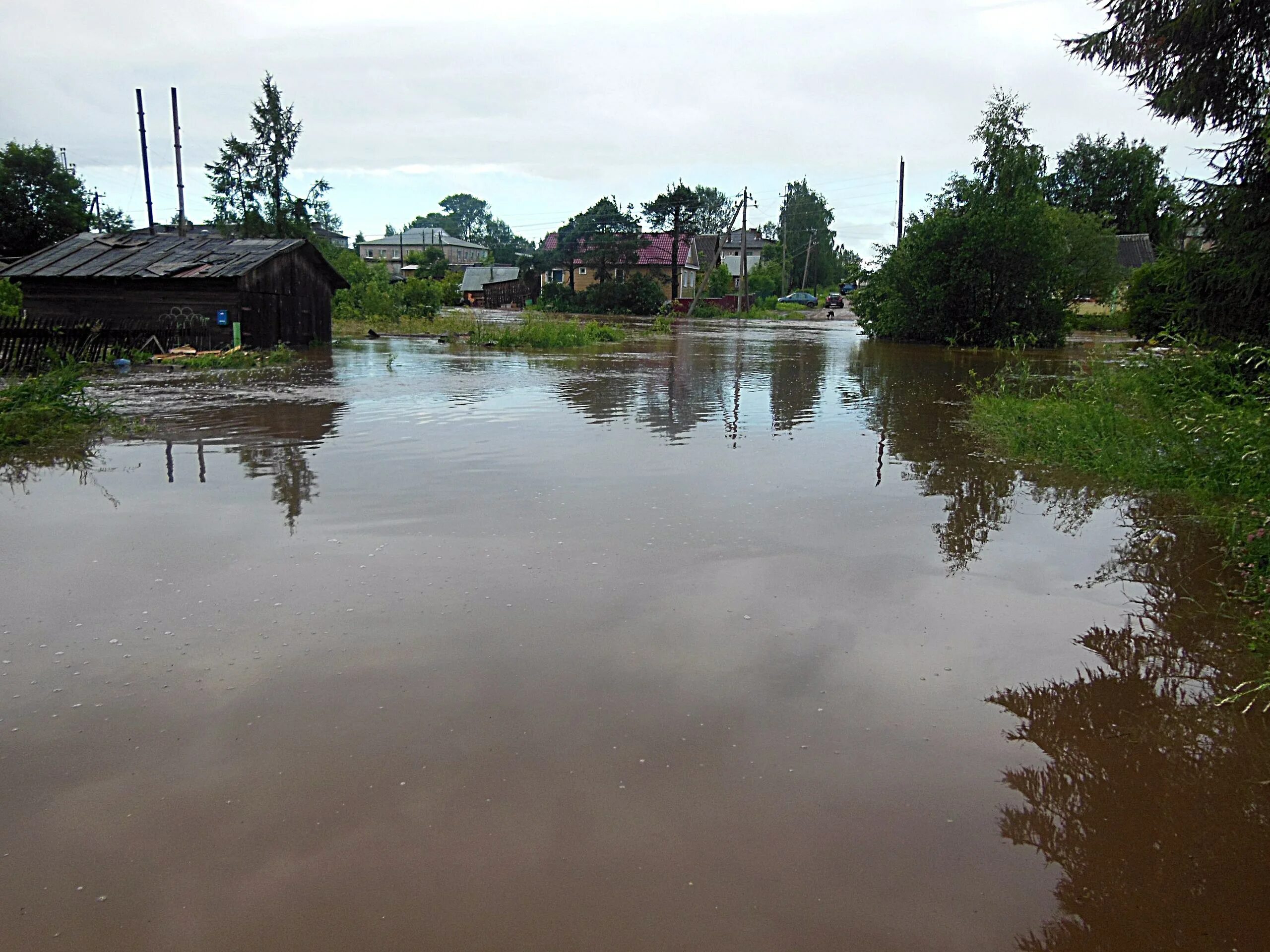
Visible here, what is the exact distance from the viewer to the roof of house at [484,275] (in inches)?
3081

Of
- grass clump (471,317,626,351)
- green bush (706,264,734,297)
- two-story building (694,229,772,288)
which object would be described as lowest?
grass clump (471,317,626,351)

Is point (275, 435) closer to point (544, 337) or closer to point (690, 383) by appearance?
point (690, 383)

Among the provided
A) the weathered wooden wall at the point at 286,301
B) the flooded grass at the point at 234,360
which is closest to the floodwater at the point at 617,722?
the flooded grass at the point at 234,360

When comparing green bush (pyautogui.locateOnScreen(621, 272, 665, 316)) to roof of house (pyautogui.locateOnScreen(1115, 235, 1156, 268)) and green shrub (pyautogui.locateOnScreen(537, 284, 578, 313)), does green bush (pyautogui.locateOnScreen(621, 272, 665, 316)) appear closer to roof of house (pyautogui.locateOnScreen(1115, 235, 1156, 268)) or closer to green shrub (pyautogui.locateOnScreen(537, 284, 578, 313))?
green shrub (pyautogui.locateOnScreen(537, 284, 578, 313))

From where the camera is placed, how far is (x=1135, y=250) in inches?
2372

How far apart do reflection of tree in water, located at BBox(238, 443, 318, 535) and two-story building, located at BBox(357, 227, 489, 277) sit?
9569cm

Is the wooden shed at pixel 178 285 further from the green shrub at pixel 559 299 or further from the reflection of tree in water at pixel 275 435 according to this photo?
the green shrub at pixel 559 299

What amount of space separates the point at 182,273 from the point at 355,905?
89.7ft

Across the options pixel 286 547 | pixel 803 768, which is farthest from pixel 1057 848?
pixel 286 547

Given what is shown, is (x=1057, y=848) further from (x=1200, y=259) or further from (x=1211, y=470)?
(x=1200, y=259)

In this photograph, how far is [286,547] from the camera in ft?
25.4

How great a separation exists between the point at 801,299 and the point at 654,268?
16.7 m

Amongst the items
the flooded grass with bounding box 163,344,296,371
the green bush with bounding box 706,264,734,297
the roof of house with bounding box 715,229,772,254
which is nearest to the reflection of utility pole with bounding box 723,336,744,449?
the flooded grass with bounding box 163,344,296,371

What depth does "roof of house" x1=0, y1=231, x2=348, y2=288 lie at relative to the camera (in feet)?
89.0
